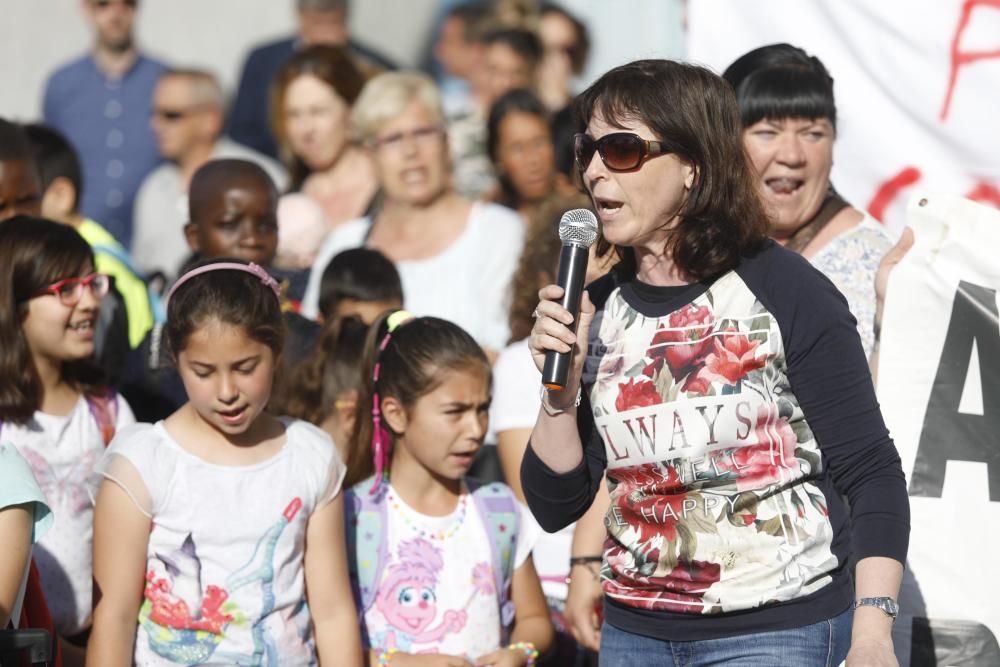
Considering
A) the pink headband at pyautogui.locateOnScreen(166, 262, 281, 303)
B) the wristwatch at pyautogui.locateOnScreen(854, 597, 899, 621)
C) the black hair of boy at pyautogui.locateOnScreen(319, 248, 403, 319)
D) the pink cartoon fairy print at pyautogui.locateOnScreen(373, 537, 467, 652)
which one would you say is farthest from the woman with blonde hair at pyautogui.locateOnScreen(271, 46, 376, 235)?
the wristwatch at pyautogui.locateOnScreen(854, 597, 899, 621)

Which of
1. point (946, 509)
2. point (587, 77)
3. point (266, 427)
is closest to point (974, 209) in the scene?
point (946, 509)

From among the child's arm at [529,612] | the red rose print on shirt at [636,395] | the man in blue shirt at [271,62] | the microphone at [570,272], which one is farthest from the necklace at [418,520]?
the man in blue shirt at [271,62]

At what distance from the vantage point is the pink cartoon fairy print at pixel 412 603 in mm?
4152

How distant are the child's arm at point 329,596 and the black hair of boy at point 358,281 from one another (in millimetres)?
1419

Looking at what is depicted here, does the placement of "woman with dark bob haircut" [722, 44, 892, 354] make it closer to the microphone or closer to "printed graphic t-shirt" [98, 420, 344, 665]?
the microphone

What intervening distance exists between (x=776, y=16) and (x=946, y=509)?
1.92m

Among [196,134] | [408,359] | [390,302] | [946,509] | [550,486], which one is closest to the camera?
[550,486]

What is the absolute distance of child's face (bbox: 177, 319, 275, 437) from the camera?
12.6ft

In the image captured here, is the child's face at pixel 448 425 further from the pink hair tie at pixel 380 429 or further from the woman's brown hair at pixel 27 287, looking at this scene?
the woman's brown hair at pixel 27 287

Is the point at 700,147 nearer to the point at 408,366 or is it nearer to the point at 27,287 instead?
the point at 408,366

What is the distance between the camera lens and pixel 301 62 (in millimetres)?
7355

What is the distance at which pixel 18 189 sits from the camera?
16.6 feet

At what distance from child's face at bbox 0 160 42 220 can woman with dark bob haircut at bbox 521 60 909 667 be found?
2548 mm

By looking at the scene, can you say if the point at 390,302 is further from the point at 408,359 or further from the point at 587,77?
the point at 587,77
